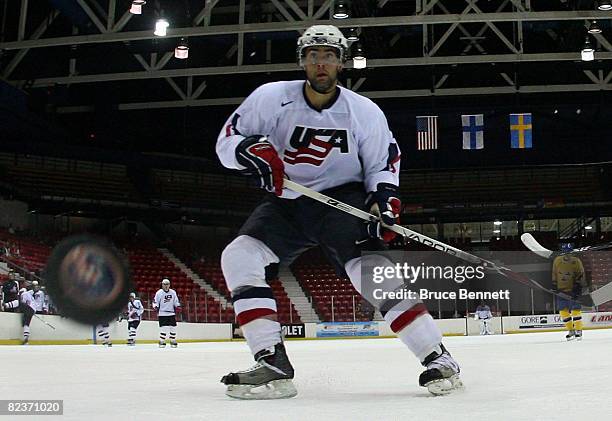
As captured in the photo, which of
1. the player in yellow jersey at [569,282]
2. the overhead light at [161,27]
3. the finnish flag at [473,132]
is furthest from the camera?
the finnish flag at [473,132]

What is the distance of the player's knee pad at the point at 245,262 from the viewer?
2.79 meters

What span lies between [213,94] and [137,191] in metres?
4.42

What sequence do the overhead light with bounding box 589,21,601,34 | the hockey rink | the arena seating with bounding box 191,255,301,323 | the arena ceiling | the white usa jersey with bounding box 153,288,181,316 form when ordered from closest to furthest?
→ the hockey rink, the white usa jersey with bounding box 153,288,181,316, the arena ceiling, the overhead light with bounding box 589,21,601,34, the arena seating with bounding box 191,255,301,323

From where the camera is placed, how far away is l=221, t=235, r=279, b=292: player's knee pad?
2.79 metres

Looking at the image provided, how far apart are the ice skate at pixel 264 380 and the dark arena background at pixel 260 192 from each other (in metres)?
1.00

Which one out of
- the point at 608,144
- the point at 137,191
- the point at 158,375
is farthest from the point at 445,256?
the point at 158,375

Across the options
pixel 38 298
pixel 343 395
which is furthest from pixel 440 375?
pixel 38 298

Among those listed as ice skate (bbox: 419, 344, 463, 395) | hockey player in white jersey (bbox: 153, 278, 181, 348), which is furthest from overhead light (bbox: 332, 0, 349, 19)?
ice skate (bbox: 419, 344, 463, 395)

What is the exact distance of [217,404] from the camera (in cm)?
234

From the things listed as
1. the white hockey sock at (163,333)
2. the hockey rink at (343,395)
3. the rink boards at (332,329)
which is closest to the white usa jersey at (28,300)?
the rink boards at (332,329)

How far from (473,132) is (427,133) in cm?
96

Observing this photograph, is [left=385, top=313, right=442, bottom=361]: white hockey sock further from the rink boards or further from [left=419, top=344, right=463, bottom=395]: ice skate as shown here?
the rink boards

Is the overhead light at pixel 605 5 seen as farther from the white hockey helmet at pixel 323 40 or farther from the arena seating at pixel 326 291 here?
the white hockey helmet at pixel 323 40

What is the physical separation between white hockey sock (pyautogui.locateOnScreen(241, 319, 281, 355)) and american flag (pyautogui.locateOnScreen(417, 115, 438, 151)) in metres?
13.7
